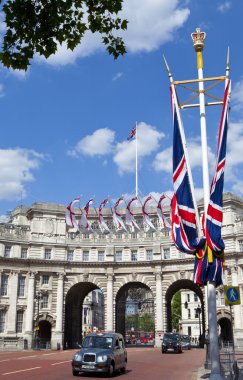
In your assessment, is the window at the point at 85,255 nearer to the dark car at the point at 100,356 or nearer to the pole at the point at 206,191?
the dark car at the point at 100,356

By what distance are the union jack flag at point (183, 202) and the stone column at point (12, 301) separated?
44.0 metres

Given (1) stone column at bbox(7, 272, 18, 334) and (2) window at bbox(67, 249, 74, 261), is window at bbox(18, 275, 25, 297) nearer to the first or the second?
(1) stone column at bbox(7, 272, 18, 334)

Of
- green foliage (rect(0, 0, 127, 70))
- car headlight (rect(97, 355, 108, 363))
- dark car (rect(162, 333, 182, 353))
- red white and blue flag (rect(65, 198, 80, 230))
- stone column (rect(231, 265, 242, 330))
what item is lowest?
dark car (rect(162, 333, 182, 353))

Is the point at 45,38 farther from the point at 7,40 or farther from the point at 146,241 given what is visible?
the point at 146,241

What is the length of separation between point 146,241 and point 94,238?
781 centimetres

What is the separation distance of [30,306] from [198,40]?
46.8 m

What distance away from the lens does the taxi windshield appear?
22750 millimetres

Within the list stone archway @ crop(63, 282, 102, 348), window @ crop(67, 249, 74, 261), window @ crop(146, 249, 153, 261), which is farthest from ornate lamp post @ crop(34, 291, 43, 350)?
window @ crop(146, 249, 153, 261)

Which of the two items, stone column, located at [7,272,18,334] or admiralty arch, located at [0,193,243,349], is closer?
stone column, located at [7,272,18,334]

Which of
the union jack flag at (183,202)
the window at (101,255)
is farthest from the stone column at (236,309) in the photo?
the union jack flag at (183,202)

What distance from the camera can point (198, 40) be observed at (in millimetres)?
22812

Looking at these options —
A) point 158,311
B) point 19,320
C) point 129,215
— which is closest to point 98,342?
point 129,215

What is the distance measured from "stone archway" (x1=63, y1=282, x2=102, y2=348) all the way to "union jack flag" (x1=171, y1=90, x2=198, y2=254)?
155ft

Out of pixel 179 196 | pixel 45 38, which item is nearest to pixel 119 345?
pixel 179 196
